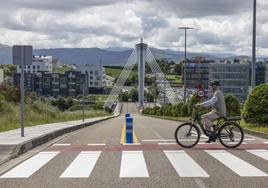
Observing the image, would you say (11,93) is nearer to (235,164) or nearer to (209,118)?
(209,118)

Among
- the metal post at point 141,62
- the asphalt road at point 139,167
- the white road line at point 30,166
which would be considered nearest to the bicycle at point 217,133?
the asphalt road at point 139,167

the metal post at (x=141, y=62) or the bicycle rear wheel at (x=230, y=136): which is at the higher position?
the metal post at (x=141, y=62)

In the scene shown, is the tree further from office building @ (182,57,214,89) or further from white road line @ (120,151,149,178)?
office building @ (182,57,214,89)

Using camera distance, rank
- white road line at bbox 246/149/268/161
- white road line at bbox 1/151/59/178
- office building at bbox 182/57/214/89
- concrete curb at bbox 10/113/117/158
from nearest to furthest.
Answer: white road line at bbox 1/151/59/178 < white road line at bbox 246/149/268/161 < concrete curb at bbox 10/113/117/158 < office building at bbox 182/57/214/89

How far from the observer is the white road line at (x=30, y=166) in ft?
35.0

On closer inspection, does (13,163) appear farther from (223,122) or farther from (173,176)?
(223,122)

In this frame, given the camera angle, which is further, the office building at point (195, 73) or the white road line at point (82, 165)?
the office building at point (195, 73)

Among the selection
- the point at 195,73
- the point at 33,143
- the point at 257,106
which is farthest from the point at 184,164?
the point at 195,73

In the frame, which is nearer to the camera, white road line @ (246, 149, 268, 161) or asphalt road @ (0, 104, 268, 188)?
asphalt road @ (0, 104, 268, 188)

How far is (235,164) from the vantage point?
11.7 m

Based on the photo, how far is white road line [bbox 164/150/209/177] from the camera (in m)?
10.5

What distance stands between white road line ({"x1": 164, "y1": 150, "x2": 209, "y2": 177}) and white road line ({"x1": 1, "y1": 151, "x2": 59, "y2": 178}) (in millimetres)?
2913

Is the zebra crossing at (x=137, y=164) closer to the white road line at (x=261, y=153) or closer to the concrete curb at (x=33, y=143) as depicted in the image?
the white road line at (x=261, y=153)

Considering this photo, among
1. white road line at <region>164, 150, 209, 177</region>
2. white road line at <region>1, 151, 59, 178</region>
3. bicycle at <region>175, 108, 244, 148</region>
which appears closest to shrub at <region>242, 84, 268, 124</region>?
bicycle at <region>175, 108, 244, 148</region>
